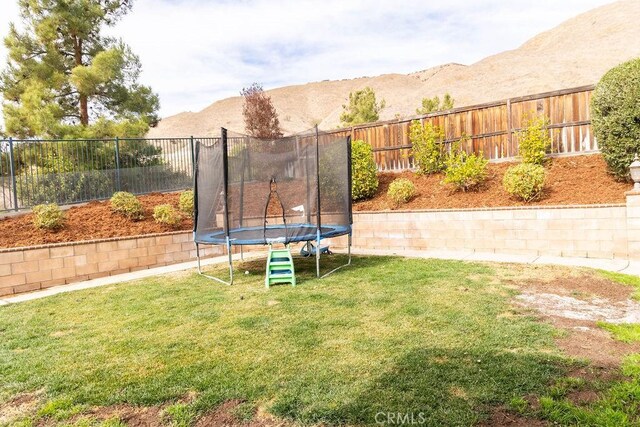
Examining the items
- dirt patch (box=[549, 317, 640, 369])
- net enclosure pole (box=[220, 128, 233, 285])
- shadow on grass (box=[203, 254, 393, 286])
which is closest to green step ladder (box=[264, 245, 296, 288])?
shadow on grass (box=[203, 254, 393, 286])

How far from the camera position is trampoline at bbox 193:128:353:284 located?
5.94 metres

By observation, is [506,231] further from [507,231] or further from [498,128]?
[498,128]

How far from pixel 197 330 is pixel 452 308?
92.8 inches

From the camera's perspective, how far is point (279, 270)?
573cm

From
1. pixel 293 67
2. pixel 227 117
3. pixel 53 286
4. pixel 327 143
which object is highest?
pixel 227 117

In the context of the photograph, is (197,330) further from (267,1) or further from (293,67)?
(293,67)

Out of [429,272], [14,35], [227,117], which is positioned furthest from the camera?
[227,117]

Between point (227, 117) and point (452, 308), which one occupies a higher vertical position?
point (227, 117)

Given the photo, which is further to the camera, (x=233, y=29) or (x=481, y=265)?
(x=233, y=29)

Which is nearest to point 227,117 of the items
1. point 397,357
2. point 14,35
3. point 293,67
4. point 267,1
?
point 293,67

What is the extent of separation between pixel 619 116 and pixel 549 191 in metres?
1.54

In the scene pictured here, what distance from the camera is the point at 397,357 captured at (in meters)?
2.85

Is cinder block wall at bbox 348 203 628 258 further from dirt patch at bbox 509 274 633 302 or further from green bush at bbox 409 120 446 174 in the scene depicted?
green bush at bbox 409 120 446 174

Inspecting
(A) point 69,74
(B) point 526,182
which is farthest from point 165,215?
(A) point 69,74
